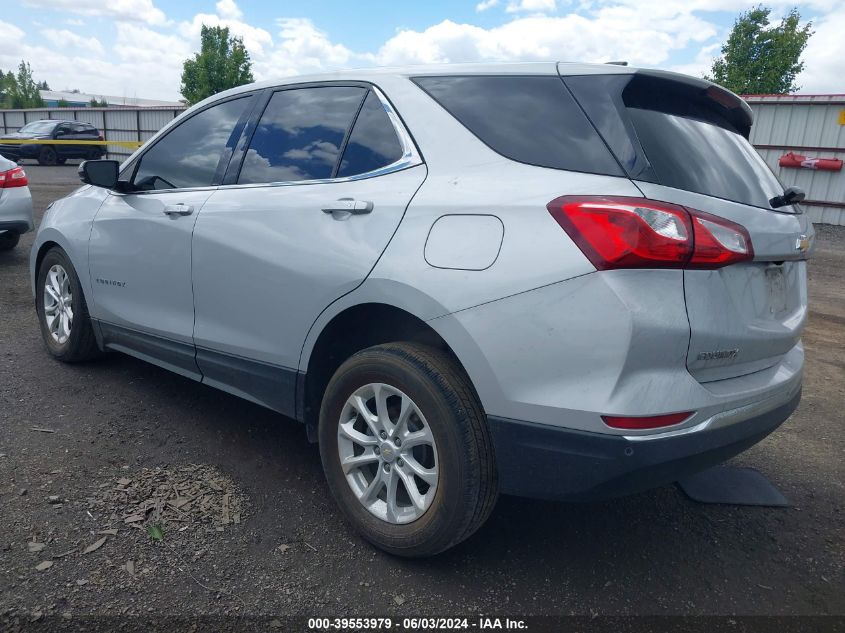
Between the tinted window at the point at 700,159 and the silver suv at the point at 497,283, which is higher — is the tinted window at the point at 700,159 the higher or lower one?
the higher one

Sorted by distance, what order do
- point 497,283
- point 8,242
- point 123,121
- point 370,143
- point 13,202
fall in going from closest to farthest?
1. point 497,283
2. point 370,143
3. point 13,202
4. point 8,242
5. point 123,121

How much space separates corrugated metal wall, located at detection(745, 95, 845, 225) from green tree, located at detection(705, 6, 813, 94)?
21.6m

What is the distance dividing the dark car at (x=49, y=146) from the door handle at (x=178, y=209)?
25.9m

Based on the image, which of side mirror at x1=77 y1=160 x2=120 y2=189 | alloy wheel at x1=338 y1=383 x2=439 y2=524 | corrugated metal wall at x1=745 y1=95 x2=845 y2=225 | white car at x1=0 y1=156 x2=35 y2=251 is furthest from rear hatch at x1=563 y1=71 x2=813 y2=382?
corrugated metal wall at x1=745 y1=95 x2=845 y2=225

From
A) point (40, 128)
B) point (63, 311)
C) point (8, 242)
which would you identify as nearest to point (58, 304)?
point (63, 311)

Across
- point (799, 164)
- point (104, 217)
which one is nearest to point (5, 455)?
point (104, 217)

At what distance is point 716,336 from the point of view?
220 cm

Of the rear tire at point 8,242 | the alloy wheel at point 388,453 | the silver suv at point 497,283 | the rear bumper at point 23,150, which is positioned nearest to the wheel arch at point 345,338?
the silver suv at point 497,283

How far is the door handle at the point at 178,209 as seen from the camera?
3450 mm

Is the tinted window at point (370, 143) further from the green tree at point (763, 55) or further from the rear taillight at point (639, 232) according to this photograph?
the green tree at point (763, 55)

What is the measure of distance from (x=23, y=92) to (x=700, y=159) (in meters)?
72.2

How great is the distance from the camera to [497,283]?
222 centimetres

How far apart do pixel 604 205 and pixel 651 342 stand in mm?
436

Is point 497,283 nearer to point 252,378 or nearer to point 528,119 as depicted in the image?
point 528,119
